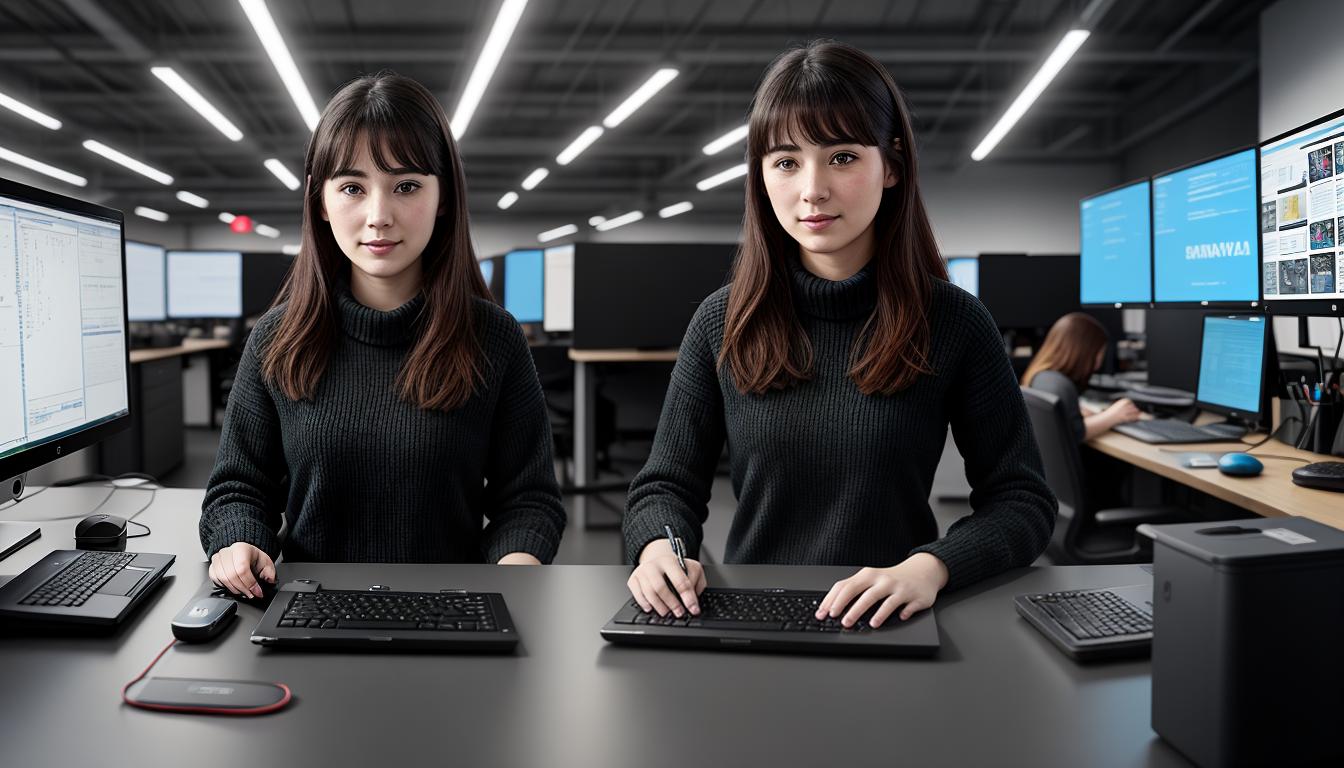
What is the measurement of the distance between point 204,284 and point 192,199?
826cm

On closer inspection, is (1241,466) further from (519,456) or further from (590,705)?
(590,705)

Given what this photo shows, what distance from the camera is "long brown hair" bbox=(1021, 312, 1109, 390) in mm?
2832

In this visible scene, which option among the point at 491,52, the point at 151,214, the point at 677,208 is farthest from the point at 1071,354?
the point at 151,214

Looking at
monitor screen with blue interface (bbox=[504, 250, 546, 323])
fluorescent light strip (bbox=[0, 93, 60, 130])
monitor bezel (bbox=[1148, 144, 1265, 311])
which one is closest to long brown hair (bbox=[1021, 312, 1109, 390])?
monitor bezel (bbox=[1148, 144, 1265, 311])

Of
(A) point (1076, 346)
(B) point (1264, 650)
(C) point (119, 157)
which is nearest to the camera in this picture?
(B) point (1264, 650)

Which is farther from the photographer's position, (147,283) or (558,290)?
(147,283)

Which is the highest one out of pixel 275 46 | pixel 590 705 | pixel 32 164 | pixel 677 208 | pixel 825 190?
pixel 677 208

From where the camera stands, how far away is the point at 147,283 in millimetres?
5230

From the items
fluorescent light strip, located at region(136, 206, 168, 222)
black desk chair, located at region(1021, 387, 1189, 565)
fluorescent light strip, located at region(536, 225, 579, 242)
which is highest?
fluorescent light strip, located at region(136, 206, 168, 222)

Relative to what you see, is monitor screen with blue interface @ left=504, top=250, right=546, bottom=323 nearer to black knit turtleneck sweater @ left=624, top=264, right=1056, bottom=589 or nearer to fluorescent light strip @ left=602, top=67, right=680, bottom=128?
fluorescent light strip @ left=602, top=67, right=680, bottom=128

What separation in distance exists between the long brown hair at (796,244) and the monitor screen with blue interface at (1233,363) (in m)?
1.46

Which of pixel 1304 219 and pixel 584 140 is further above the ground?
pixel 584 140

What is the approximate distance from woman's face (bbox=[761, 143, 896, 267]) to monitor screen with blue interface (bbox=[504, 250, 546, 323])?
13.2ft

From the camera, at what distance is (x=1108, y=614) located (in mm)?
862
